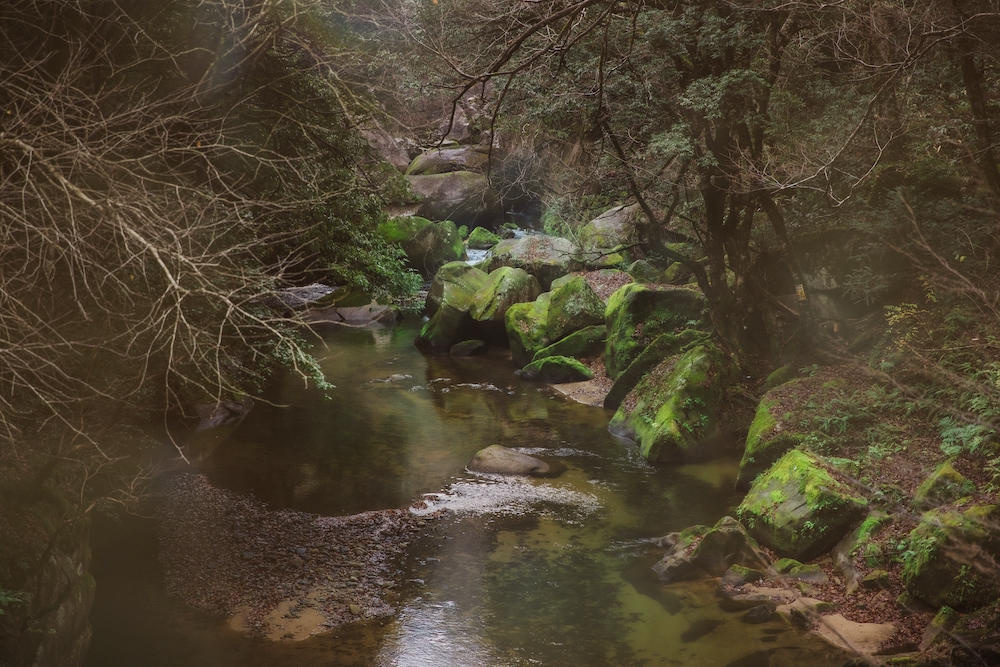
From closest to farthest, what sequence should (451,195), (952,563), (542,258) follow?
(952,563)
(542,258)
(451,195)

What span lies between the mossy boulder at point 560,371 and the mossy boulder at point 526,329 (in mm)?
836

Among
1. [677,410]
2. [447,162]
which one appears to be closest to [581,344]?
[677,410]

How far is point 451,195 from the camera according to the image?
30.3 m

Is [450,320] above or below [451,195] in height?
below

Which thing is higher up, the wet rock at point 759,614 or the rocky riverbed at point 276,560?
the wet rock at point 759,614

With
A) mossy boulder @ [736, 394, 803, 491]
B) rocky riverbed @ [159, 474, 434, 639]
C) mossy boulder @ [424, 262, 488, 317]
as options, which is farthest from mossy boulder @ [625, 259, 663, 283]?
rocky riverbed @ [159, 474, 434, 639]

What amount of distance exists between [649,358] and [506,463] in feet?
15.4

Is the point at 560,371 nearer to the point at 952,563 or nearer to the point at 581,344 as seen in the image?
the point at 581,344

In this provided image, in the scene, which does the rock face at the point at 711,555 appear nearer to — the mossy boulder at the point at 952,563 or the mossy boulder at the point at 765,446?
the mossy boulder at the point at 952,563

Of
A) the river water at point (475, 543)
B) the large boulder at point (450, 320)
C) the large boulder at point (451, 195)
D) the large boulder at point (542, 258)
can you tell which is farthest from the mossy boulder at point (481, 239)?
the river water at point (475, 543)

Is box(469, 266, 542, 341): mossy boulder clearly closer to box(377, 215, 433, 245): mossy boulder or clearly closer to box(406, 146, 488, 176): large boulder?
box(377, 215, 433, 245): mossy boulder

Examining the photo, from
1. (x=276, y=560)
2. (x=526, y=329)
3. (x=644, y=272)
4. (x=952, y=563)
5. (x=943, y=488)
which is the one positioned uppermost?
(x=644, y=272)

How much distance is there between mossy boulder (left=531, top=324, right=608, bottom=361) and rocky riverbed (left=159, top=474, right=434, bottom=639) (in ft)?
27.4

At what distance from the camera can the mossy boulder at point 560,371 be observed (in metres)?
17.6
